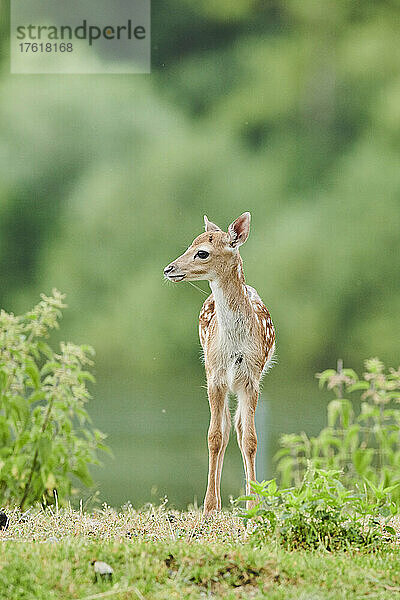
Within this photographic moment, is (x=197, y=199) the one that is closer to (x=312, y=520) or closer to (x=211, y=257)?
(x=211, y=257)

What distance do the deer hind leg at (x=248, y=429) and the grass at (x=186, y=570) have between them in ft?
1.20

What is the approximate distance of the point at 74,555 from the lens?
1.79 m

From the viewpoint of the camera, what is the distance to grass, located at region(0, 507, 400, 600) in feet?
5.45

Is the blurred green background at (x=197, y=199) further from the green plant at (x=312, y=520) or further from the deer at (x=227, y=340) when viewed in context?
the green plant at (x=312, y=520)

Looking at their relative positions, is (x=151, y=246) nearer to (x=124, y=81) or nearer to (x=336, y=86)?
(x=124, y=81)

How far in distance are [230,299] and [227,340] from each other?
0.13 m

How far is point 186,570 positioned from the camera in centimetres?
177

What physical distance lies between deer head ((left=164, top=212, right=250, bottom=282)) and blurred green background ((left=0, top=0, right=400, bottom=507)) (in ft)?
5.66

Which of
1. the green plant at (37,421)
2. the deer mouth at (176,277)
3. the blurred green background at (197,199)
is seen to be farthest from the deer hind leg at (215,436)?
the blurred green background at (197,199)

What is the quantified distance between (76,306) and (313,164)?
1.49 m

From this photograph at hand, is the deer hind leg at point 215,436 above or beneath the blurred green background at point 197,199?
beneath

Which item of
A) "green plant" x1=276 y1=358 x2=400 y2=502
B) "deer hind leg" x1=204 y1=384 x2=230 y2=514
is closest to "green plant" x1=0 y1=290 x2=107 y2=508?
"deer hind leg" x1=204 y1=384 x2=230 y2=514

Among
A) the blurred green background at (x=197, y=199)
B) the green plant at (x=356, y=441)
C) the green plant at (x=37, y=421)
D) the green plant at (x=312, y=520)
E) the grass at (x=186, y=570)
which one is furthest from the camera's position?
the blurred green background at (x=197, y=199)

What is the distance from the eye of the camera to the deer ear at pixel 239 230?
2.36 m
